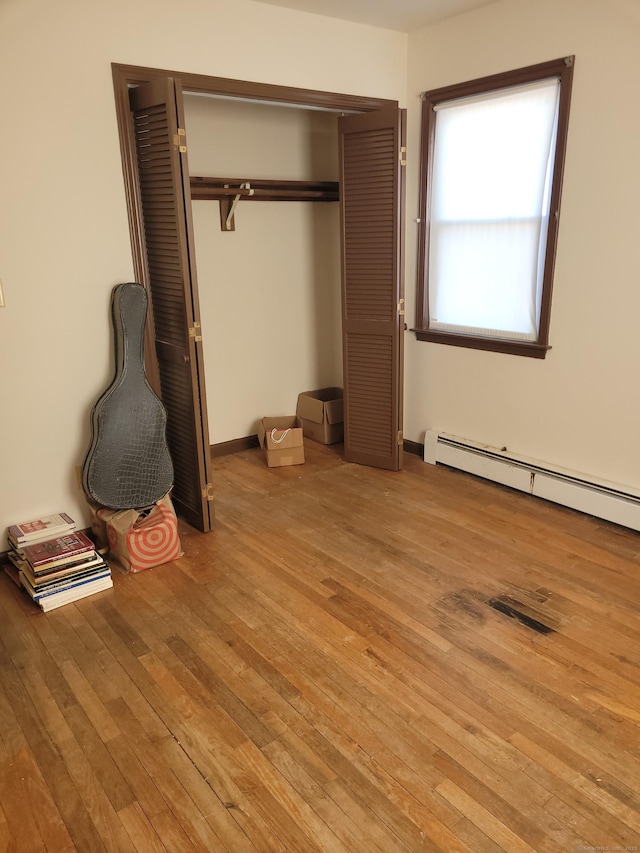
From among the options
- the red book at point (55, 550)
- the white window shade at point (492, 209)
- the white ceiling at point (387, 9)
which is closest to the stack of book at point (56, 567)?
the red book at point (55, 550)

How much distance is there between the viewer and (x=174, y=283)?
310 cm

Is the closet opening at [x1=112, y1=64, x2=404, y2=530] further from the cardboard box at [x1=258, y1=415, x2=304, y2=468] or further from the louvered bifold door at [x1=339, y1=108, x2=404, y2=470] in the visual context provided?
the cardboard box at [x1=258, y1=415, x2=304, y2=468]

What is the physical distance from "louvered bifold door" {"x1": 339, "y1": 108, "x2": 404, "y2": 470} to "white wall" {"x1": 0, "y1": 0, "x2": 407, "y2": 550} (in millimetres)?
729

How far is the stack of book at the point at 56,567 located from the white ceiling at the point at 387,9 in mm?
2838

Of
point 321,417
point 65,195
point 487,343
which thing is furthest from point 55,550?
point 487,343

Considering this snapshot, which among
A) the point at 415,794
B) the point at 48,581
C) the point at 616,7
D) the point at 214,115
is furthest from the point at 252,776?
the point at 214,115

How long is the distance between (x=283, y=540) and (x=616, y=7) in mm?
2877

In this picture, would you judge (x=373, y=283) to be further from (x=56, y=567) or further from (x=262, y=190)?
(x=56, y=567)

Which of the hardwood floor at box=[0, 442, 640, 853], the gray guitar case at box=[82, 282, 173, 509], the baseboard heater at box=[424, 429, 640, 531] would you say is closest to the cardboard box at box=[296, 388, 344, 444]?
the baseboard heater at box=[424, 429, 640, 531]

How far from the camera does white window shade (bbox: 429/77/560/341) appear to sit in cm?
335

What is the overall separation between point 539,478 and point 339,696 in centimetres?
192

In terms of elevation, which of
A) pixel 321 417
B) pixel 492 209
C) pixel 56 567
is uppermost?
pixel 492 209

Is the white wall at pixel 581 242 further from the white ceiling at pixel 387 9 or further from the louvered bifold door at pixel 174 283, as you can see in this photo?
the louvered bifold door at pixel 174 283

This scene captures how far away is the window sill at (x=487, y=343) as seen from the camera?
3.53 metres
